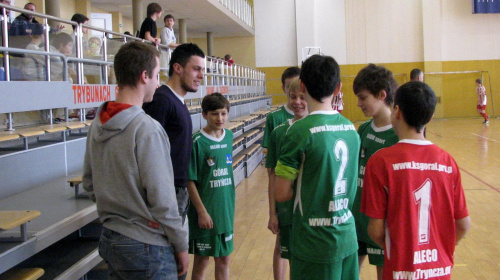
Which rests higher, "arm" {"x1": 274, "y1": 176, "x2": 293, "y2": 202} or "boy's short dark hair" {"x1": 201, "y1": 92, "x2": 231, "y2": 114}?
"boy's short dark hair" {"x1": 201, "y1": 92, "x2": 231, "y2": 114}

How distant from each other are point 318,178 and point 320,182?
2cm

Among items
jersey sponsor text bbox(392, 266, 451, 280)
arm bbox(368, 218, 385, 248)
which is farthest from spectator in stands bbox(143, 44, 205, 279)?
jersey sponsor text bbox(392, 266, 451, 280)

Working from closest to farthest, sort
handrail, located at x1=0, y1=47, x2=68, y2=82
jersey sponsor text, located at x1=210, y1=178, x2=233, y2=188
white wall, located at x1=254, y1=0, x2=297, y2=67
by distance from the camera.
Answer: jersey sponsor text, located at x1=210, y1=178, x2=233, y2=188, handrail, located at x1=0, y1=47, x2=68, y2=82, white wall, located at x1=254, y1=0, x2=297, y2=67

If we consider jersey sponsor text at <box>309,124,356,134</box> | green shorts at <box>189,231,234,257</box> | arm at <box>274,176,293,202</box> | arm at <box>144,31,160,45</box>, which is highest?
arm at <box>144,31,160,45</box>

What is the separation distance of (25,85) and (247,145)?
22.4 ft

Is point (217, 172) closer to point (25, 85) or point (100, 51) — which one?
point (25, 85)

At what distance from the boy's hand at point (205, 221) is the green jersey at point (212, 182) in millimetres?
132

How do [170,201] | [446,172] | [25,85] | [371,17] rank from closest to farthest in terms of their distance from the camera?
[170,201], [446,172], [25,85], [371,17]

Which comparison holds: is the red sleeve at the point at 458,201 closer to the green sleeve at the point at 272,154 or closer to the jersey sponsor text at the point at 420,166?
the jersey sponsor text at the point at 420,166

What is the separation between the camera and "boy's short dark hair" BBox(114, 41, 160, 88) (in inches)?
71.7

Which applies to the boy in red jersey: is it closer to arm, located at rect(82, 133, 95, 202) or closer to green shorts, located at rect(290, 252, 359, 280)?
green shorts, located at rect(290, 252, 359, 280)

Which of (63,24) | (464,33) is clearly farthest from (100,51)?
(464,33)

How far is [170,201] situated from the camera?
1.78 metres

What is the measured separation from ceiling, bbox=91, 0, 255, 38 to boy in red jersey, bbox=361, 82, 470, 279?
1312 cm
